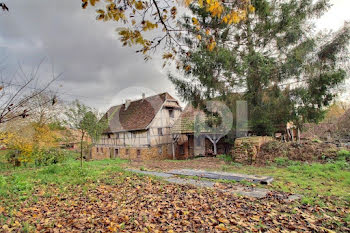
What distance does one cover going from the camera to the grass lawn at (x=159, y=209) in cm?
302

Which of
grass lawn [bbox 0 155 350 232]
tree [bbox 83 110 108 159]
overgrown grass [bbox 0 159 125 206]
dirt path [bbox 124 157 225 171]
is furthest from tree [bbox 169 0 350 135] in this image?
overgrown grass [bbox 0 159 125 206]

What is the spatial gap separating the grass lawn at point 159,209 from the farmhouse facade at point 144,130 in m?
14.4

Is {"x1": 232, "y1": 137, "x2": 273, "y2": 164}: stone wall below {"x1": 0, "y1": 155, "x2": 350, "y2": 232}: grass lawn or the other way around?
the other way around

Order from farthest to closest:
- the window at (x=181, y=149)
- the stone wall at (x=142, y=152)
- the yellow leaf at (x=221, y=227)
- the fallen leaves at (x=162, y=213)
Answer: the window at (x=181, y=149)
the stone wall at (x=142, y=152)
the fallen leaves at (x=162, y=213)
the yellow leaf at (x=221, y=227)

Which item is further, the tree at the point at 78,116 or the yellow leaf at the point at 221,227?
the tree at the point at 78,116

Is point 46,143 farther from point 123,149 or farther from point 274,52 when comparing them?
point 274,52

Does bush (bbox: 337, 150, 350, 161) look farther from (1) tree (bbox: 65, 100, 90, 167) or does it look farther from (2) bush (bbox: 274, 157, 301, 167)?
(1) tree (bbox: 65, 100, 90, 167)

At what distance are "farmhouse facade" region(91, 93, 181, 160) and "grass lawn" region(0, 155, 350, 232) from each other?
47.1ft

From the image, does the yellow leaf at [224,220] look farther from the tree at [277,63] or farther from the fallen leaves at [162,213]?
the tree at [277,63]

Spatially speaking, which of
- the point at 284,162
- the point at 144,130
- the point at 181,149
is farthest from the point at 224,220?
the point at 181,149

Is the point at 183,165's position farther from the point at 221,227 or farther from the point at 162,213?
the point at 221,227

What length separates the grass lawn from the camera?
119 inches

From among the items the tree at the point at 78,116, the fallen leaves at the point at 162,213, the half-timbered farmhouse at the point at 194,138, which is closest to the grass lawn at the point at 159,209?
the fallen leaves at the point at 162,213

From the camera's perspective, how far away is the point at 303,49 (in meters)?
10.4
